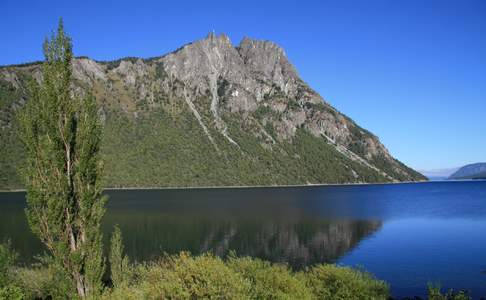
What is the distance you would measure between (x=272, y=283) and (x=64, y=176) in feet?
46.8

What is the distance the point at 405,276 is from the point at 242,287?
34.4m

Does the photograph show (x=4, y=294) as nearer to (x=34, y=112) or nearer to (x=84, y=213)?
(x=84, y=213)

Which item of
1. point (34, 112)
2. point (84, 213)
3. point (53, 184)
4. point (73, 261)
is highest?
point (34, 112)

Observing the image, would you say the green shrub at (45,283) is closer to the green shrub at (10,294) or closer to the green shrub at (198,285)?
the green shrub at (10,294)

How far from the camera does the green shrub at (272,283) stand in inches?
905

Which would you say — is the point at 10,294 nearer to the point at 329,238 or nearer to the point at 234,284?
the point at 234,284

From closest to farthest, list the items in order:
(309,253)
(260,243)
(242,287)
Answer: (242,287)
(309,253)
(260,243)

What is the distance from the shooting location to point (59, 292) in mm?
24188

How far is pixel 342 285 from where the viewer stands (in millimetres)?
25156

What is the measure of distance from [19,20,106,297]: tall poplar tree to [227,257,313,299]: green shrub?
31.1ft

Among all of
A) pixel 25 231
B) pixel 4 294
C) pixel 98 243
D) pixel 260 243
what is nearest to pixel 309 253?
pixel 260 243

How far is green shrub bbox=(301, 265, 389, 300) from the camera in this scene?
24.6 m

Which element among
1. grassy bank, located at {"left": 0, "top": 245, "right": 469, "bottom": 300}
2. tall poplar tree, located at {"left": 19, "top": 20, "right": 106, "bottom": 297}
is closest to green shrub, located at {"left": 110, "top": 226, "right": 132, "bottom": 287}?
tall poplar tree, located at {"left": 19, "top": 20, "right": 106, "bottom": 297}

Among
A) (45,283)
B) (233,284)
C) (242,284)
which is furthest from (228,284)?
(45,283)
